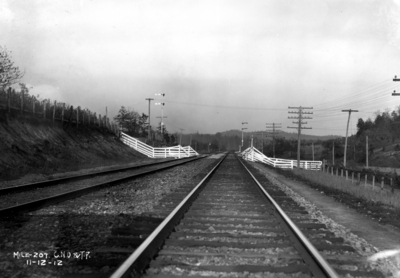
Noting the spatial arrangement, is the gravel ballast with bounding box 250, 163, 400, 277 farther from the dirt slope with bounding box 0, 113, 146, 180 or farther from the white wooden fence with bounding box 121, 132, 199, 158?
the white wooden fence with bounding box 121, 132, 199, 158

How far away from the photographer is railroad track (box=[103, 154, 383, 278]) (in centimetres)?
396

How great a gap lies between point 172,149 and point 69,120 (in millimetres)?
24238

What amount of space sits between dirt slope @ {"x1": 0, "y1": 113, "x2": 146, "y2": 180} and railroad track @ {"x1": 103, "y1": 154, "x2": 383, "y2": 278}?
40.2ft

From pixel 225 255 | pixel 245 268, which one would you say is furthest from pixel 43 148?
pixel 245 268

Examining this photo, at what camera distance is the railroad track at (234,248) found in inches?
156

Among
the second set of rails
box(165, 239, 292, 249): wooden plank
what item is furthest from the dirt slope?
box(165, 239, 292, 249): wooden plank

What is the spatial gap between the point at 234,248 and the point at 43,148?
22649mm

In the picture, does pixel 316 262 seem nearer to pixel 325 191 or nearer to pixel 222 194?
pixel 222 194

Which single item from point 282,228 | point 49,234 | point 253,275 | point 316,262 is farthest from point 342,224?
point 49,234

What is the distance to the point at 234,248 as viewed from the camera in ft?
16.0

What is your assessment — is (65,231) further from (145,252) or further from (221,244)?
(221,244)

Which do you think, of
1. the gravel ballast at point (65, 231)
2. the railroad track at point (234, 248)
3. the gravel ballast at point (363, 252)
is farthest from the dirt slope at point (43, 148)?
the gravel ballast at point (363, 252)

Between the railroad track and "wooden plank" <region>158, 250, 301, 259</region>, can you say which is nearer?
the railroad track

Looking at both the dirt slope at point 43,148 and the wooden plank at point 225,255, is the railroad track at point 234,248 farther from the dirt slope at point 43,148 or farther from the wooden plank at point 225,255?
the dirt slope at point 43,148
